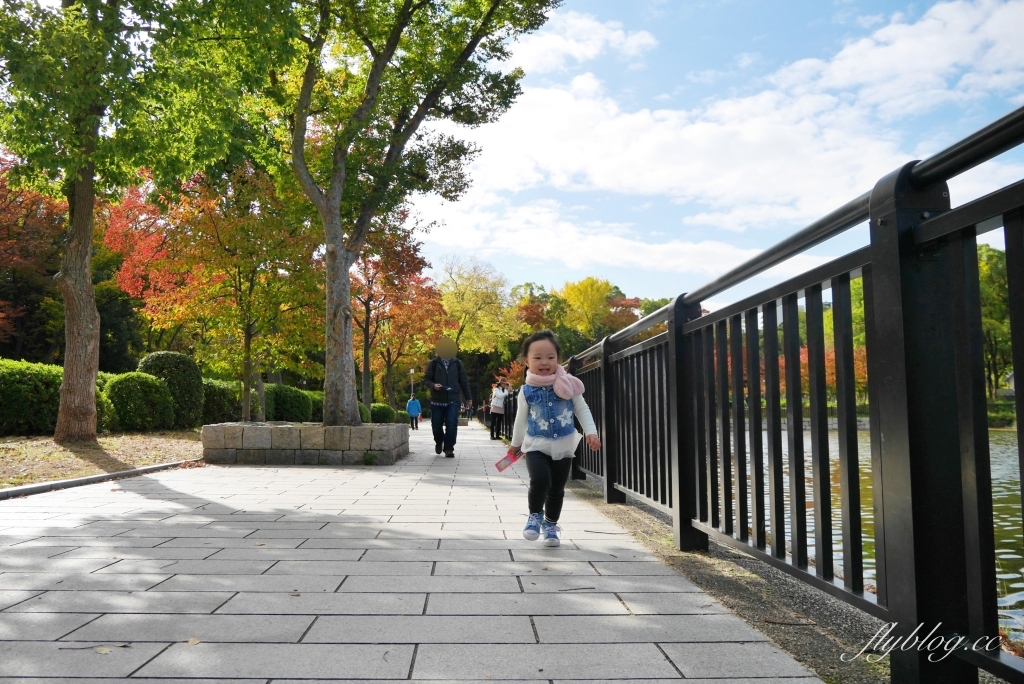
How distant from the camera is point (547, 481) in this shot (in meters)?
4.67

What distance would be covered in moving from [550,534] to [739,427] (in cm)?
176

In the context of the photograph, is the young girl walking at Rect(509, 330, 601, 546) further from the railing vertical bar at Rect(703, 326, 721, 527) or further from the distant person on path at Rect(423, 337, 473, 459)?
the distant person on path at Rect(423, 337, 473, 459)

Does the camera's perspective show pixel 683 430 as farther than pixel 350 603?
Yes

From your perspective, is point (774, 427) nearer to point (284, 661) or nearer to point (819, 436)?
point (819, 436)

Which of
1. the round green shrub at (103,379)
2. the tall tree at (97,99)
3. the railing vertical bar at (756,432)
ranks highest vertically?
the tall tree at (97,99)

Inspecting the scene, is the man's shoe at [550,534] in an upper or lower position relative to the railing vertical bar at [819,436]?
lower

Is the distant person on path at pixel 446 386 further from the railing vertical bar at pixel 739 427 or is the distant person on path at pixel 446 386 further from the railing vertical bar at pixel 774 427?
the railing vertical bar at pixel 774 427

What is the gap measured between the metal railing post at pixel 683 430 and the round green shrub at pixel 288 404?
21.4 meters

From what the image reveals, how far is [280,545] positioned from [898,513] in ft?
12.0

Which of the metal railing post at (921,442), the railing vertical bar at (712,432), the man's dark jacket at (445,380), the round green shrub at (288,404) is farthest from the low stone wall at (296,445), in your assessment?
the round green shrub at (288,404)

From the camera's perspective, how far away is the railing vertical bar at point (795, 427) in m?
2.62

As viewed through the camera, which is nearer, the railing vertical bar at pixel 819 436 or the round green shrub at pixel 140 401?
the railing vertical bar at pixel 819 436

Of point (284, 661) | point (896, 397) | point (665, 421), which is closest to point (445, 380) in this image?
point (665, 421)

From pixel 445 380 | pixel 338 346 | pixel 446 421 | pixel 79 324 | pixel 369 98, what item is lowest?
pixel 446 421
